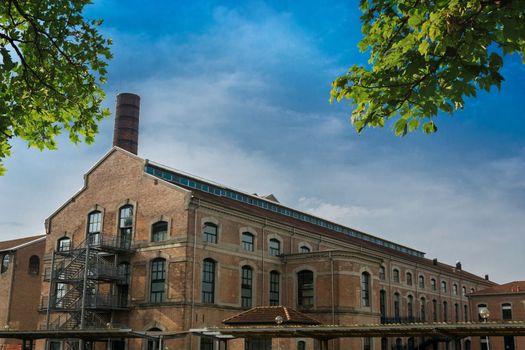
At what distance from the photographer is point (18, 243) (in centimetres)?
4997

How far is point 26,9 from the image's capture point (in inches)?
408

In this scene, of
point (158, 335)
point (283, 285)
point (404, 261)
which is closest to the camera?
point (158, 335)

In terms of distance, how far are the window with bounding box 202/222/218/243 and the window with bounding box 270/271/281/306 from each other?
5.70 meters

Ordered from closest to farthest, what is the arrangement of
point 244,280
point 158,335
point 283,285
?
point 158,335 → point 244,280 → point 283,285

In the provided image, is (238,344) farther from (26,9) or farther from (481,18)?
(481,18)

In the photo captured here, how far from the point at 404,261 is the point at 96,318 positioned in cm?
2895

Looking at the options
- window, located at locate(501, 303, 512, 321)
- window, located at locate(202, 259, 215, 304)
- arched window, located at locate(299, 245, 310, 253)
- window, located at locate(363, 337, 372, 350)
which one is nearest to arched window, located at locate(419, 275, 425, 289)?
window, located at locate(501, 303, 512, 321)

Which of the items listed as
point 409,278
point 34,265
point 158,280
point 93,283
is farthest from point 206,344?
point 409,278

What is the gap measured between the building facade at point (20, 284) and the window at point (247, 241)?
71.3 ft

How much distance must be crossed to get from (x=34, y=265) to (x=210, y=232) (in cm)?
2364

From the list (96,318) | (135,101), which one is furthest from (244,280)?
(135,101)

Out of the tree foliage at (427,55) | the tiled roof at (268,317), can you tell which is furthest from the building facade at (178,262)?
the tree foliage at (427,55)

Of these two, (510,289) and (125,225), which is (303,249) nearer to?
(125,225)

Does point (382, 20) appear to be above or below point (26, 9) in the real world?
below
